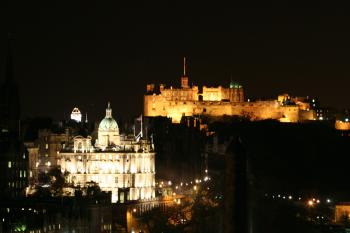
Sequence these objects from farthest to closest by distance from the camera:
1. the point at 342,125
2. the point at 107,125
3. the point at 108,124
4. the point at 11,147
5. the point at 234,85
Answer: the point at 234,85
the point at 342,125
the point at 108,124
the point at 107,125
the point at 11,147

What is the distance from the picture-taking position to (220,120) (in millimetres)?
157250

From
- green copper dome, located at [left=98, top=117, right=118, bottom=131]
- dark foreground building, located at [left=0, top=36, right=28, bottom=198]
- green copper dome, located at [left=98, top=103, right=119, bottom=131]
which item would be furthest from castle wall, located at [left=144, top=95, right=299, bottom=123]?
dark foreground building, located at [left=0, top=36, right=28, bottom=198]

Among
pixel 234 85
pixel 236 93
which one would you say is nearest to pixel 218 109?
pixel 236 93

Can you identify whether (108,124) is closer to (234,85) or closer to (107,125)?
(107,125)

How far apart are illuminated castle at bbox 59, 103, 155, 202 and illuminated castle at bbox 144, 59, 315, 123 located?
36.7 metres

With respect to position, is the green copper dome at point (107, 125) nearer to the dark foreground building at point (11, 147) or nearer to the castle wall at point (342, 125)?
the dark foreground building at point (11, 147)

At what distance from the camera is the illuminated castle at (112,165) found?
116 m

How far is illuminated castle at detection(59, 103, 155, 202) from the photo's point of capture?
115812mm

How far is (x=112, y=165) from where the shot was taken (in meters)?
117

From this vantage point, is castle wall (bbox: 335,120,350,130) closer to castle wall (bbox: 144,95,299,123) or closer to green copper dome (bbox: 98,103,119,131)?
castle wall (bbox: 144,95,299,123)

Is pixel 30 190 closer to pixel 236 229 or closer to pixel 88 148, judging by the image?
pixel 88 148

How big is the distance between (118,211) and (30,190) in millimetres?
10301

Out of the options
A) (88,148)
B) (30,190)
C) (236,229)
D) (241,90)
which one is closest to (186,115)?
(241,90)

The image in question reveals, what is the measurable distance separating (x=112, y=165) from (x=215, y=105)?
4540 centimetres
